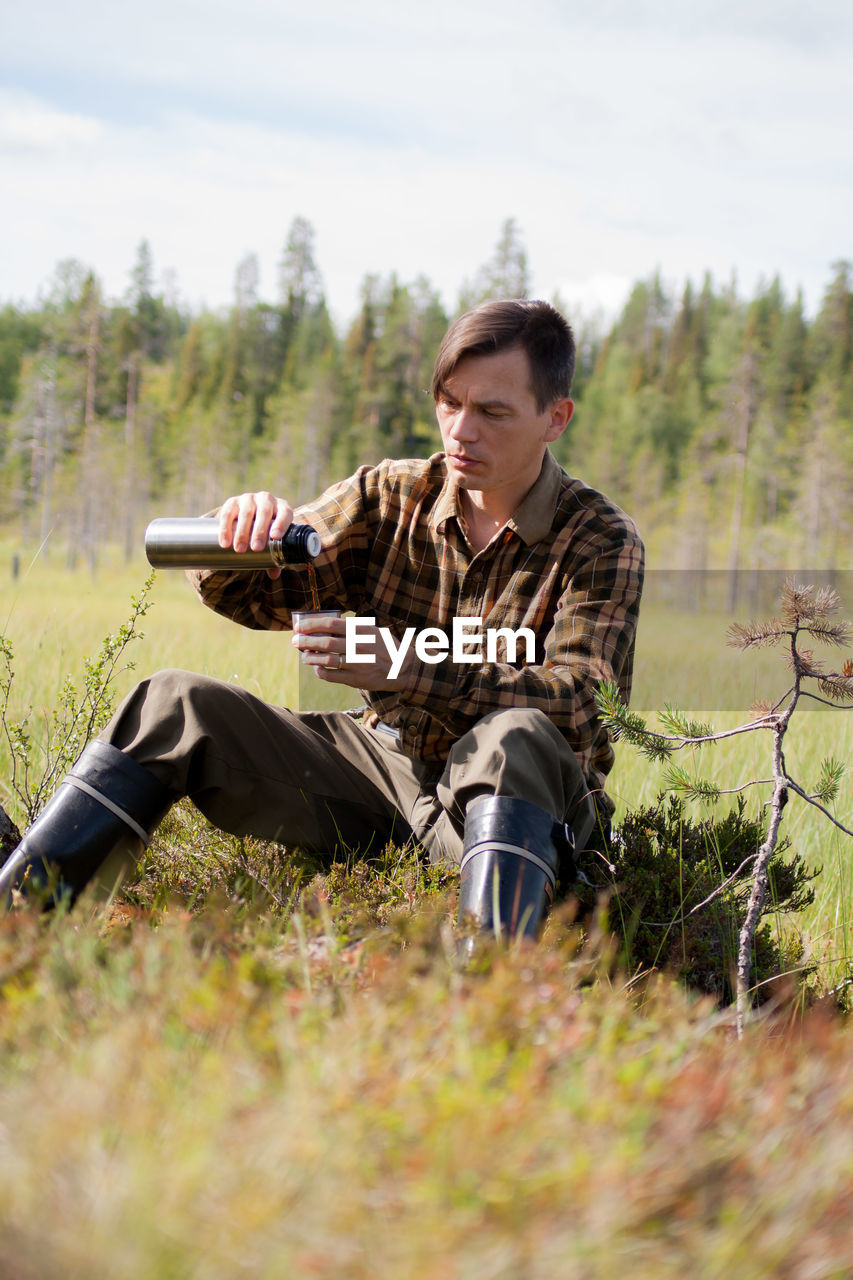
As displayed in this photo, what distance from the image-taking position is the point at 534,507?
11.4 ft

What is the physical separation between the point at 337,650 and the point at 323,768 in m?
0.83

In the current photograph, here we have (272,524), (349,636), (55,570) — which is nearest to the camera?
(349,636)

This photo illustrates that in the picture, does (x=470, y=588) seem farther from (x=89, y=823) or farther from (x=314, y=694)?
(x=314, y=694)

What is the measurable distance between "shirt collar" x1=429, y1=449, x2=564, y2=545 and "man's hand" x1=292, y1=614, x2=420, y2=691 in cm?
85

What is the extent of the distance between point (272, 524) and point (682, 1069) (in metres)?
1.78

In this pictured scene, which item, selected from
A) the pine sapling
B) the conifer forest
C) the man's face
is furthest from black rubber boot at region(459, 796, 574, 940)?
the conifer forest

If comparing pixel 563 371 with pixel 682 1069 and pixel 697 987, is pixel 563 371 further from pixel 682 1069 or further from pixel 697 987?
pixel 682 1069

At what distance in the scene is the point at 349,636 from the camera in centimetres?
276

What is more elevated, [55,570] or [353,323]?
[353,323]

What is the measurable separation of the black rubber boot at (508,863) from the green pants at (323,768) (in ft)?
0.19

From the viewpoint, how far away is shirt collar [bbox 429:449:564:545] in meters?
3.44

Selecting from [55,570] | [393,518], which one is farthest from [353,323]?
[393,518]

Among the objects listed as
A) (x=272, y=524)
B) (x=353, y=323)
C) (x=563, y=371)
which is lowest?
(x=272, y=524)

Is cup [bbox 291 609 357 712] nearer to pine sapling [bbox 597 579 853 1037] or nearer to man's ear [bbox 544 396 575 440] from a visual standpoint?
man's ear [bbox 544 396 575 440]
